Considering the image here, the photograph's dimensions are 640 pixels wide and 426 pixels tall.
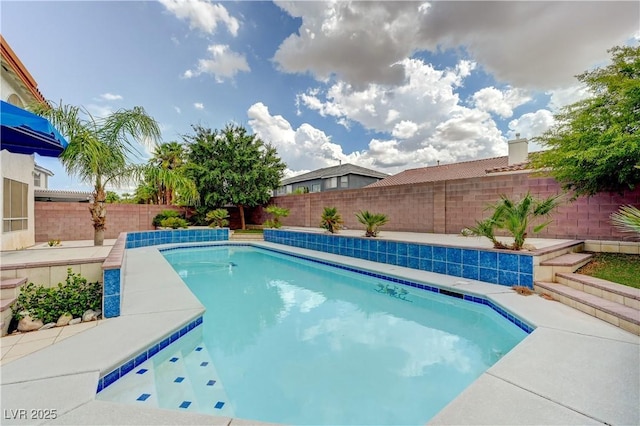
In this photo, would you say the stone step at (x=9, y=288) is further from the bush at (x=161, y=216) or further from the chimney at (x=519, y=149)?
the chimney at (x=519, y=149)

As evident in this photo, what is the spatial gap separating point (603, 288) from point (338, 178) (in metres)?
21.7

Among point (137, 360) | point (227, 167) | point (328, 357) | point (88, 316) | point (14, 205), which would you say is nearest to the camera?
point (137, 360)

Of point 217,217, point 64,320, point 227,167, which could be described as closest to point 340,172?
point 227,167

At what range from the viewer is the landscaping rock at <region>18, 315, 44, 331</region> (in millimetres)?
3314

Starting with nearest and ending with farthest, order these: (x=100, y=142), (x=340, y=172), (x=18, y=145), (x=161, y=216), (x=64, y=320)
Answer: (x=64, y=320), (x=18, y=145), (x=100, y=142), (x=161, y=216), (x=340, y=172)

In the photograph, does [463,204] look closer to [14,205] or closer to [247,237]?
[247,237]

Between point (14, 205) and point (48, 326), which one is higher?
point (14, 205)

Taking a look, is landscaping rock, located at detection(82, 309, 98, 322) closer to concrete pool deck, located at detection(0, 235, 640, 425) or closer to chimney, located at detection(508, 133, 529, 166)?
concrete pool deck, located at detection(0, 235, 640, 425)

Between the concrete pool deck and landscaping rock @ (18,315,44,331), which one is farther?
landscaping rock @ (18,315,44,331)

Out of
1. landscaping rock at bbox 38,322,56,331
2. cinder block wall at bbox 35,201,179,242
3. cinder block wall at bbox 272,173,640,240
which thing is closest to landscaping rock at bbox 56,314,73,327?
landscaping rock at bbox 38,322,56,331

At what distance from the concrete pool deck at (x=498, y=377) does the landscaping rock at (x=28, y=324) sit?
728 millimetres

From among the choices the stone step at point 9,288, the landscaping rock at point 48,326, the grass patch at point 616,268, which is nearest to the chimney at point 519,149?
the grass patch at point 616,268

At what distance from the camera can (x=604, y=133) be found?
4934 mm

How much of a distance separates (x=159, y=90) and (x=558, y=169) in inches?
515
